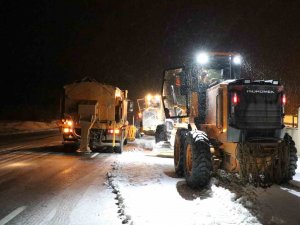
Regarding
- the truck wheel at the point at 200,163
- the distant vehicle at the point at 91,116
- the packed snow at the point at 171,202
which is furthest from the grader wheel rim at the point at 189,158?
the distant vehicle at the point at 91,116

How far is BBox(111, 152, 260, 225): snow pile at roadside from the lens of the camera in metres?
7.29

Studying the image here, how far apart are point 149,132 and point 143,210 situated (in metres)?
21.8

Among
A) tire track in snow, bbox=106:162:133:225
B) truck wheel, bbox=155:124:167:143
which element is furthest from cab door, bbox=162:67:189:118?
truck wheel, bbox=155:124:167:143

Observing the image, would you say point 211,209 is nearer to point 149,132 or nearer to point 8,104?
point 149,132

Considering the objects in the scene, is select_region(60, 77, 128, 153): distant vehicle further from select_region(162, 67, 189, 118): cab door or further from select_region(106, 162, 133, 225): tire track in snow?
select_region(162, 67, 189, 118): cab door

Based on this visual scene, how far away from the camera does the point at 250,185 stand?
10.2 metres

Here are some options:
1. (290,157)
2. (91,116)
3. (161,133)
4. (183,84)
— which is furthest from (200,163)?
(161,133)

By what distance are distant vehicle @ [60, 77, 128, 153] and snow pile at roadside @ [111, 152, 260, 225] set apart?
7.01 m

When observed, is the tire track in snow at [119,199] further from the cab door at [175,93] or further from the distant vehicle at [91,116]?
the distant vehicle at [91,116]

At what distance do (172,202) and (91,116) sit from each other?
11.1 metres

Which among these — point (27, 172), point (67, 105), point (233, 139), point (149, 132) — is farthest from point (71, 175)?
point (149, 132)

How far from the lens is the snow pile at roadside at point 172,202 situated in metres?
7.29

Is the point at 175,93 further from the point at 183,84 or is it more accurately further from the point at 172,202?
the point at 172,202

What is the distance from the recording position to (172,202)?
8.62 m
